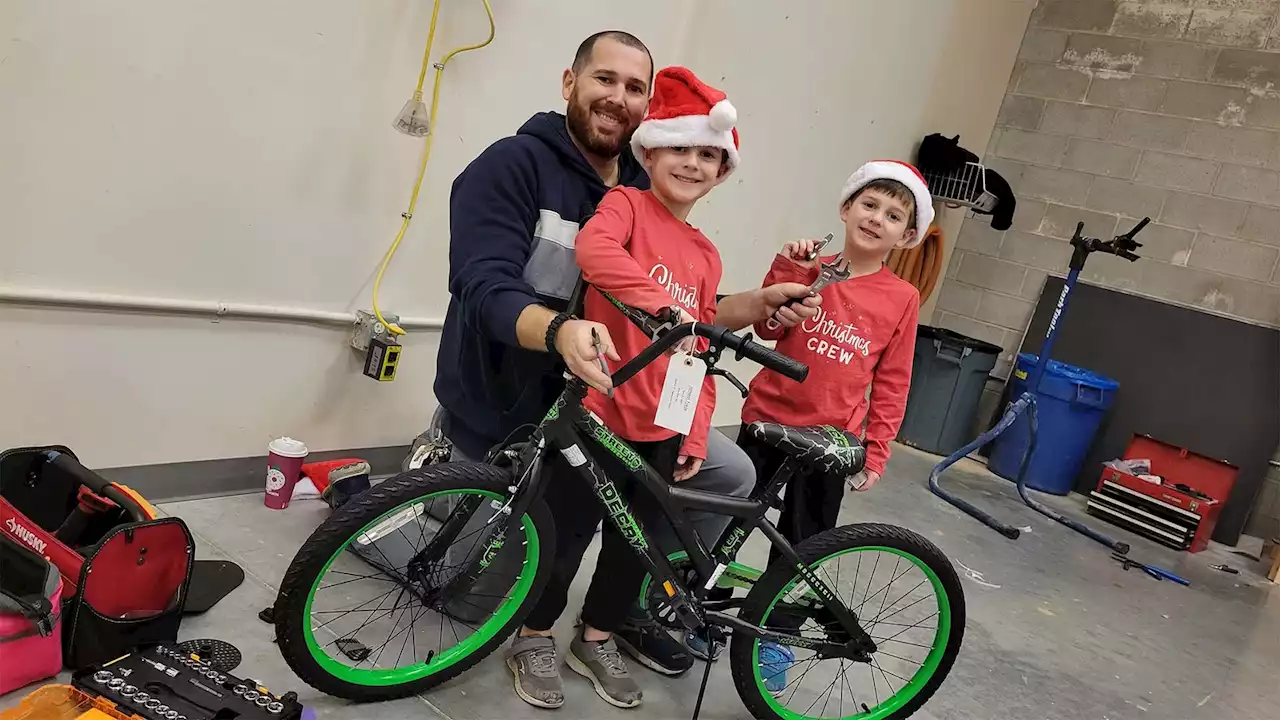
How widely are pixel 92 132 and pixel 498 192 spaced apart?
85cm

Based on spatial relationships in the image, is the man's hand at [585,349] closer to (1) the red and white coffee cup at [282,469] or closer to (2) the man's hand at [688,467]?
(2) the man's hand at [688,467]

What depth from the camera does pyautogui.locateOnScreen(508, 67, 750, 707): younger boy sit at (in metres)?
1.56

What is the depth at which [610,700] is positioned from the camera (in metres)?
1.77

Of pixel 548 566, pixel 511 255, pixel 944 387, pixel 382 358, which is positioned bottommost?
pixel 548 566

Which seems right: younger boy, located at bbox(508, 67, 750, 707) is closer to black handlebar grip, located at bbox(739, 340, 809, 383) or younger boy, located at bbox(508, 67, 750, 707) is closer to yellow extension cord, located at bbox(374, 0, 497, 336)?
black handlebar grip, located at bbox(739, 340, 809, 383)

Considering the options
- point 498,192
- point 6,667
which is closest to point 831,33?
point 498,192

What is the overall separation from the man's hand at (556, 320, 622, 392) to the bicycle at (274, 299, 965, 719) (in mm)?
65

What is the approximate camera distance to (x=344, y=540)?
4.55ft

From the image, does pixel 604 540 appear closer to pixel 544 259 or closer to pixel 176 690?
pixel 544 259

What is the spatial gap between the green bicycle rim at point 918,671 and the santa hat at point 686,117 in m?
0.85

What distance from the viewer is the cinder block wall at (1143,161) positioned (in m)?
4.72

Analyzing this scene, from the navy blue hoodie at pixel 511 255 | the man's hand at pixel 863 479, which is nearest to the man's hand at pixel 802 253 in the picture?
the navy blue hoodie at pixel 511 255

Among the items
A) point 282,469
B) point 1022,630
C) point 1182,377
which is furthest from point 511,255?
point 1182,377

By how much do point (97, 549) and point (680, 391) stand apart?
98cm
